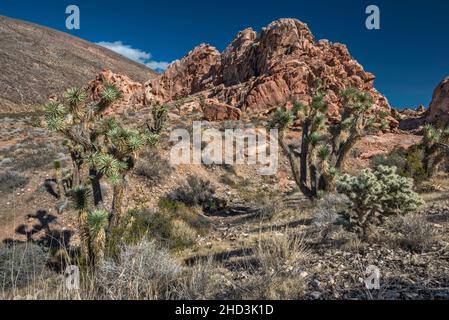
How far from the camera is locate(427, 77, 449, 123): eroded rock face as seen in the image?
26.8 meters

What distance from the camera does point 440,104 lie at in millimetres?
27594

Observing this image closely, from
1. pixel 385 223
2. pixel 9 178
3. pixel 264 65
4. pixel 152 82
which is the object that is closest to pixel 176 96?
pixel 152 82

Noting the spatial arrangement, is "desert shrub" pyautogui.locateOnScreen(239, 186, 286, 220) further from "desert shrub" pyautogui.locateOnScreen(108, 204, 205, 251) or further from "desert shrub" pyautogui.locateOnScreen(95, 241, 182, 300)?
"desert shrub" pyautogui.locateOnScreen(95, 241, 182, 300)

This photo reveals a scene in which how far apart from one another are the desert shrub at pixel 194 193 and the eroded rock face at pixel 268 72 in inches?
607

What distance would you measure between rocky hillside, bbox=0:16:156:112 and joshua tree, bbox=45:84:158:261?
39704mm

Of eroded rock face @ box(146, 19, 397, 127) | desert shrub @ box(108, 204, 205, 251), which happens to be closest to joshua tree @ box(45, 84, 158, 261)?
desert shrub @ box(108, 204, 205, 251)

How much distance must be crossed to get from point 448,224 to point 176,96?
36.5 metres

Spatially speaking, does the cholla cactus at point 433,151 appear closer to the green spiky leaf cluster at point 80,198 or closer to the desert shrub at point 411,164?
the desert shrub at point 411,164

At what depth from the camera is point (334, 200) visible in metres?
8.48

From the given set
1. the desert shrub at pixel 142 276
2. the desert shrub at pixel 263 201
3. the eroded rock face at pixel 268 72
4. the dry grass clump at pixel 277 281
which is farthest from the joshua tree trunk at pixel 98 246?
the eroded rock face at pixel 268 72

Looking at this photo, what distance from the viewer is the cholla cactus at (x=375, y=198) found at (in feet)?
17.9

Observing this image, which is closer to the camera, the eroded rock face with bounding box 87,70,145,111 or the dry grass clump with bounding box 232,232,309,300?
the dry grass clump with bounding box 232,232,309,300

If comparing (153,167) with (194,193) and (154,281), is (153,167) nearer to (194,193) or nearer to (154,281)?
(194,193)

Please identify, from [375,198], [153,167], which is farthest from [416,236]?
[153,167]
